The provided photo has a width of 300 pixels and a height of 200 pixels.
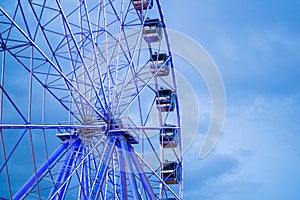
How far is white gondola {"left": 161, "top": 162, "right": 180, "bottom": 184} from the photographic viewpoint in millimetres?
22344

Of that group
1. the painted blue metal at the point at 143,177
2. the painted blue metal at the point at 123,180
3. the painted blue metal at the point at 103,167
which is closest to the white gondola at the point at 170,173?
the painted blue metal at the point at 143,177

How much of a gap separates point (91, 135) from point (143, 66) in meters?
4.10

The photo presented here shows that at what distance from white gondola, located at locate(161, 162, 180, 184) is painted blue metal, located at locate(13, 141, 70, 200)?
4441 millimetres

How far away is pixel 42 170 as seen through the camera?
61.8 feet

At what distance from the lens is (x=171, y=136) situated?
22516 millimetres

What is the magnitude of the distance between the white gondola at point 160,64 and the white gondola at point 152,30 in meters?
0.71

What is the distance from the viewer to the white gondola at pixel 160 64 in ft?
72.7

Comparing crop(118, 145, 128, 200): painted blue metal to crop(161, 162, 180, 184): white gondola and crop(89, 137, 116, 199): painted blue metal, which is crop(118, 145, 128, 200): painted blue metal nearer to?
crop(89, 137, 116, 199): painted blue metal

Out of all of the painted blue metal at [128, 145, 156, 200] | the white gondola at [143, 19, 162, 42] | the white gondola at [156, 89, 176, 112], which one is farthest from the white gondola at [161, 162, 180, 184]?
the white gondola at [143, 19, 162, 42]

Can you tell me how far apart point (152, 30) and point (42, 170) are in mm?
6775

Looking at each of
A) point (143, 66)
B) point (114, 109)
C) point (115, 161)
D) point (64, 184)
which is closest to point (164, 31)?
point (143, 66)

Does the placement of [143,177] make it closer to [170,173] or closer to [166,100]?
[170,173]

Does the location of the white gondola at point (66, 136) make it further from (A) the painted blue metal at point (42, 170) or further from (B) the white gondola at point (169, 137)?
(B) the white gondola at point (169, 137)

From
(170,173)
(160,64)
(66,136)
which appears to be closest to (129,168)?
(66,136)
